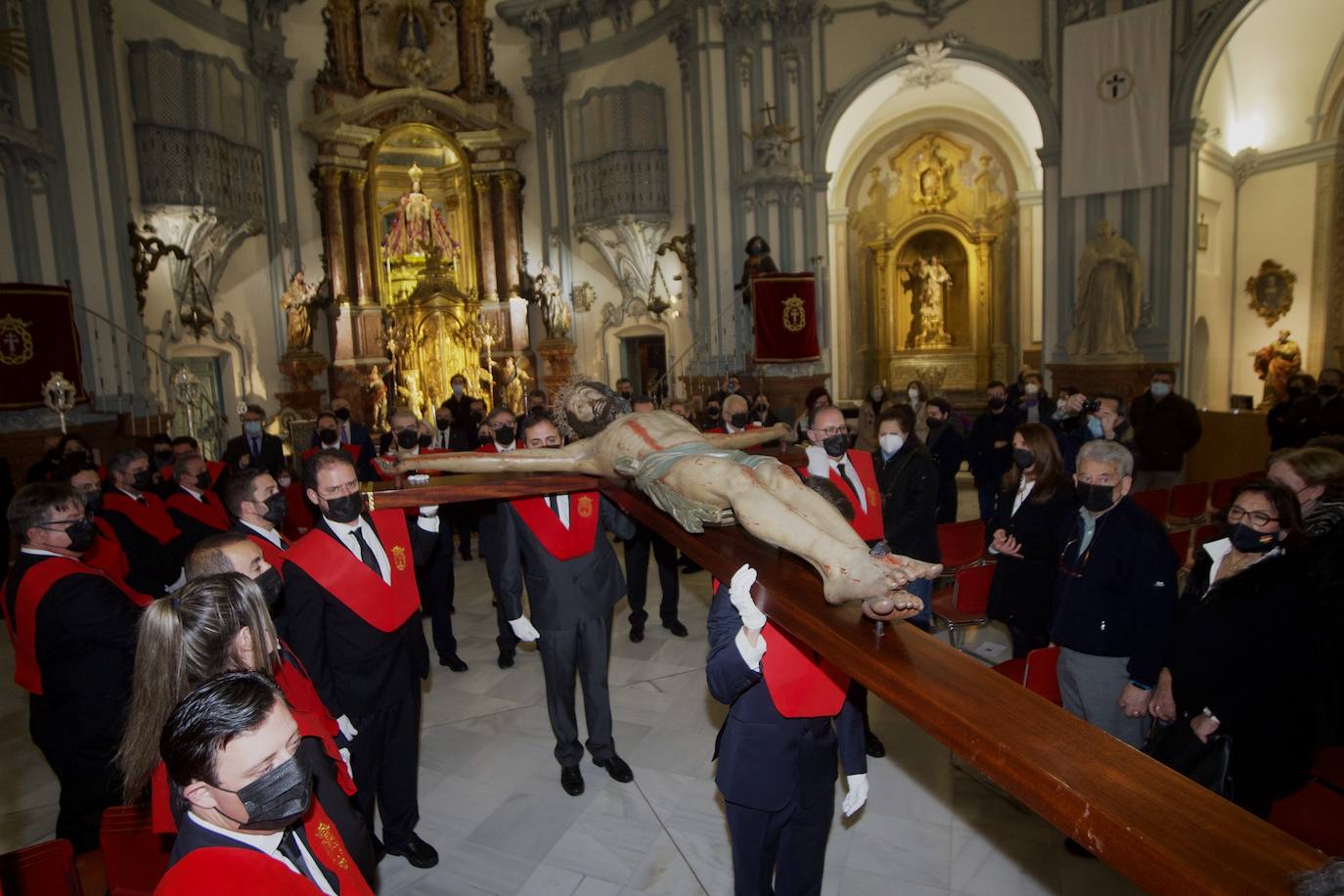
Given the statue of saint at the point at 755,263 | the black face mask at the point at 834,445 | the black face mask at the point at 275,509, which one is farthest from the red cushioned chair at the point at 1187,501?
the statue of saint at the point at 755,263

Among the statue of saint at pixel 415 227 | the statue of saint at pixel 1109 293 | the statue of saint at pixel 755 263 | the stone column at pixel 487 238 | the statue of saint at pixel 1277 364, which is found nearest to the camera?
the statue of saint at pixel 1109 293

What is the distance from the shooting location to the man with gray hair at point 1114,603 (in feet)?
10.5

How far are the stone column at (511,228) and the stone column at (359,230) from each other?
112 inches

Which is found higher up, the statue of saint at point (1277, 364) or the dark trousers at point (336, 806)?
the statue of saint at point (1277, 364)

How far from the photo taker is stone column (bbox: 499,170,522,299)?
1753 cm

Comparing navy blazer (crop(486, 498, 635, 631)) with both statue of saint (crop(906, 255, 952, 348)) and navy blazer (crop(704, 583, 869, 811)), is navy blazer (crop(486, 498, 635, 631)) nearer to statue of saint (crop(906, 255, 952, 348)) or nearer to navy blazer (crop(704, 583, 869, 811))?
navy blazer (crop(704, 583, 869, 811))

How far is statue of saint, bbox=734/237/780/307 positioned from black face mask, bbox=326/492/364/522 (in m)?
11.9

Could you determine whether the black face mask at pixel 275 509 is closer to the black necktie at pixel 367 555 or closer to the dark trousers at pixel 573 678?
the black necktie at pixel 367 555

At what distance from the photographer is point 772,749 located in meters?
2.50

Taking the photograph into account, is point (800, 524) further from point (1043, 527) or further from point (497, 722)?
point (497, 722)

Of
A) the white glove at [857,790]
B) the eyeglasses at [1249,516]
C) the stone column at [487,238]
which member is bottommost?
the white glove at [857,790]

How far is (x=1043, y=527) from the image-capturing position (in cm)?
413

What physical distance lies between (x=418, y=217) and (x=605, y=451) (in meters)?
15.4

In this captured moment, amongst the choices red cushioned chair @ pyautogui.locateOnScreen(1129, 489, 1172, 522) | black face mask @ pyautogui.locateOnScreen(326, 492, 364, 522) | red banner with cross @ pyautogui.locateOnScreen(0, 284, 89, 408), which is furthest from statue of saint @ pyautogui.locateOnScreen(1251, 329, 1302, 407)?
red banner with cross @ pyautogui.locateOnScreen(0, 284, 89, 408)
